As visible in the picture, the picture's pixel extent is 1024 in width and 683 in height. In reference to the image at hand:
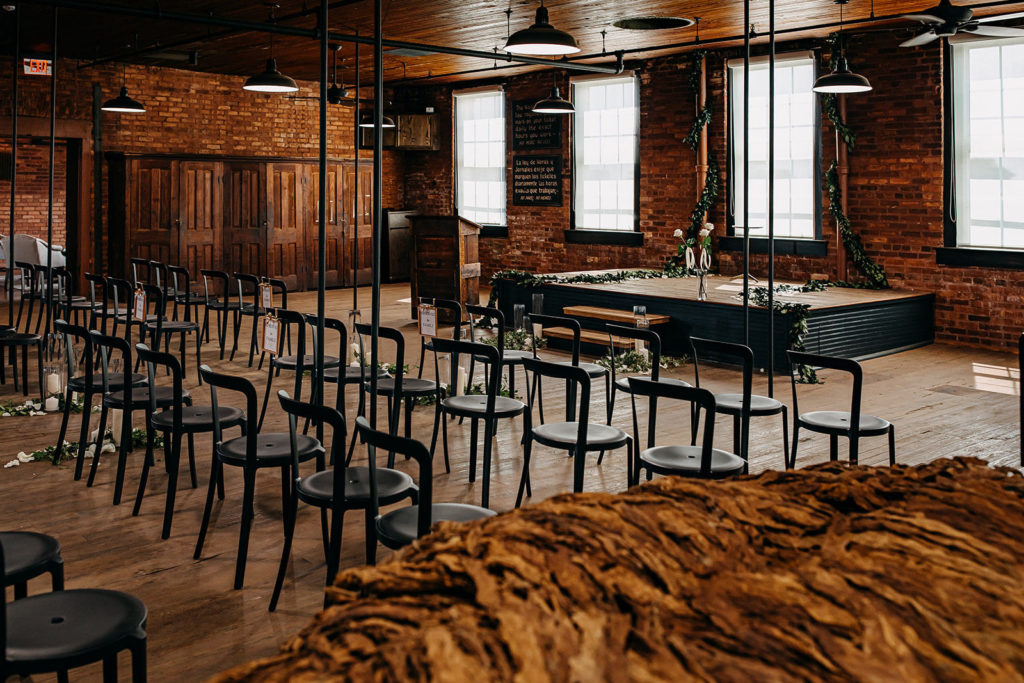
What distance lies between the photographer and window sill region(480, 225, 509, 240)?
602 inches

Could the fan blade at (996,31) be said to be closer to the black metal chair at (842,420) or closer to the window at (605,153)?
the black metal chair at (842,420)

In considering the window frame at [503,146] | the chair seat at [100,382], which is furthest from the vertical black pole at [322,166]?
the window frame at [503,146]

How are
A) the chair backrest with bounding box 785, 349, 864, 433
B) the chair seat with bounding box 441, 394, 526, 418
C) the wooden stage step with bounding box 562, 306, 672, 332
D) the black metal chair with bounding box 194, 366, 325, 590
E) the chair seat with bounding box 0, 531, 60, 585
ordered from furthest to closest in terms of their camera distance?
the wooden stage step with bounding box 562, 306, 672, 332 < the chair seat with bounding box 441, 394, 526, 418 < the chair backrest with bounding box 785, 349, 864, 433 < the black metal chair with bounding box 194, 366, 325, 590 < the chair seat with bounding box 0, 531, 60, 585

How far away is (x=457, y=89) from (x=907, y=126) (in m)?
7.85

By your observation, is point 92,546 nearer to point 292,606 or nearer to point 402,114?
point 292,606

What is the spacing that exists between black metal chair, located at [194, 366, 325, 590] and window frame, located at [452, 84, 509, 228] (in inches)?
439

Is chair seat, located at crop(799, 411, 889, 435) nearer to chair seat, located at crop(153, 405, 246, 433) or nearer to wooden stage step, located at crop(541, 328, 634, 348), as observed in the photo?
chair seat, located at crop(153, 405, 246, 433)

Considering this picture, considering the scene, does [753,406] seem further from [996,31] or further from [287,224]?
[287,224]

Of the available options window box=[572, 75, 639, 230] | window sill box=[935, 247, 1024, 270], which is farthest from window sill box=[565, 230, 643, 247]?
window sill box=[935, 247, 1024, 270]

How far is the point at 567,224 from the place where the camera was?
1424cm

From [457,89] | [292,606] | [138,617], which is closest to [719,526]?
[138,617]

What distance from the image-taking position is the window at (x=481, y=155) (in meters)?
15.3

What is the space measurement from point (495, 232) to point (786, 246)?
5425 millimetres

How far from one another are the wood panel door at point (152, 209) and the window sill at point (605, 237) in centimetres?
570
